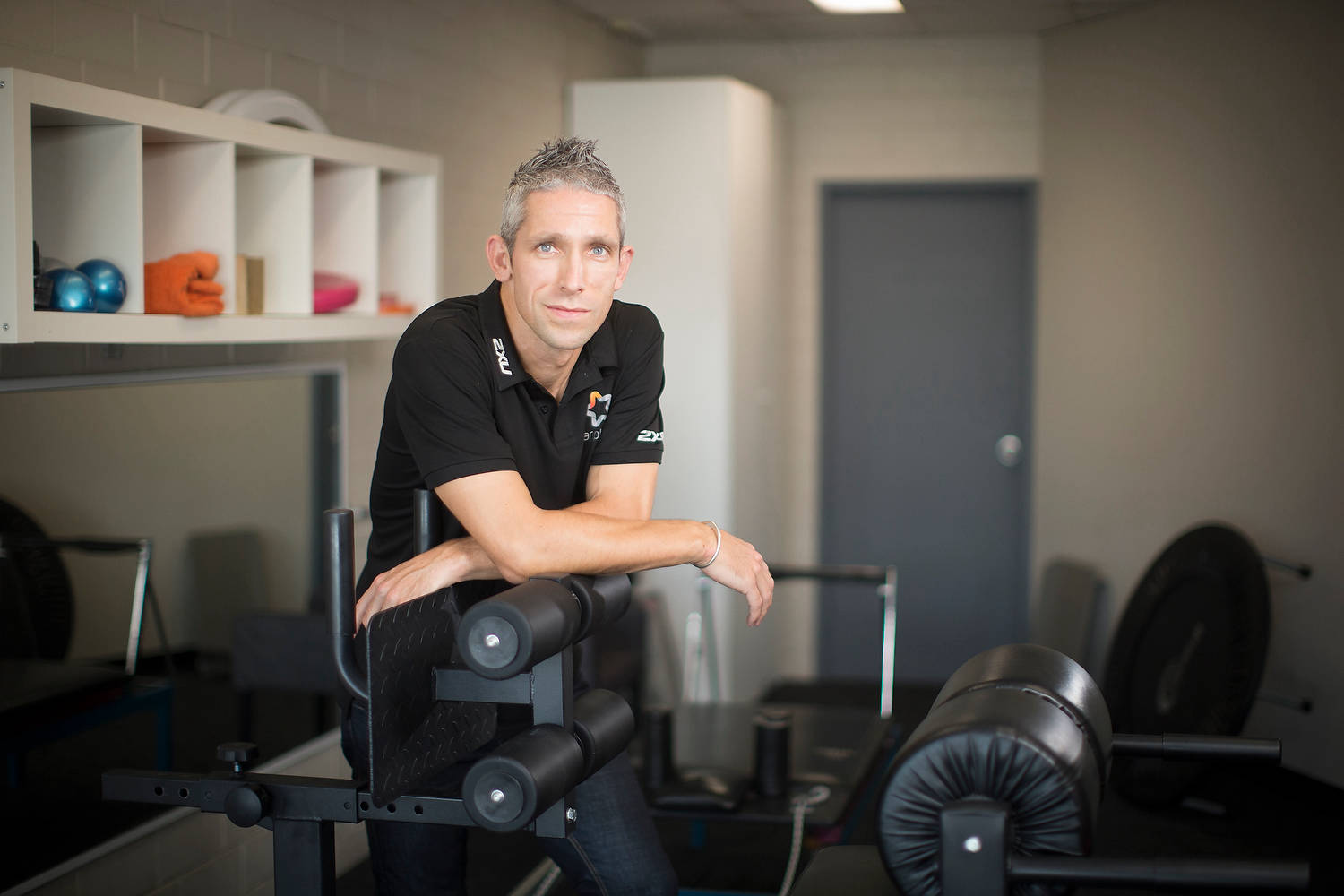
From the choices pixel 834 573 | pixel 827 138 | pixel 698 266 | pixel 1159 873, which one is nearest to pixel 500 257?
pixel 1159 873

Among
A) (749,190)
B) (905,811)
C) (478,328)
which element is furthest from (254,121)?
(749,190)

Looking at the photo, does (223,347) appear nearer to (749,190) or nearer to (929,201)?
(749,190)

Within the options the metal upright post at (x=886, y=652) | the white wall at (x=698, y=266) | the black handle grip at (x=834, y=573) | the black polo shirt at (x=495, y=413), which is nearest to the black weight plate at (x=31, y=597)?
the black polo shirt at (x=495, y=413)

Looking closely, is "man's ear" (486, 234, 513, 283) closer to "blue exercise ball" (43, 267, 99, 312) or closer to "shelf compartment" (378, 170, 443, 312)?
"blue exercise ball" (43, 267, 99, 312)

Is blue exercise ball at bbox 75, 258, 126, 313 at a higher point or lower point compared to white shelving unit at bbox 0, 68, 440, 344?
lower

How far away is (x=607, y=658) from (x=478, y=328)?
2.53 metres

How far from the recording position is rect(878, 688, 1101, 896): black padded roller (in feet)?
4.70

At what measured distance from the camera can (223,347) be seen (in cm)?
300

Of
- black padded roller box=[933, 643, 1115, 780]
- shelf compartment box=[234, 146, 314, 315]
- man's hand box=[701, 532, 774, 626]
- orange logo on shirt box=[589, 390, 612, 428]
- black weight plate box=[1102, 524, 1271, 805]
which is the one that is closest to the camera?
black padded roller box=[933, 643, 1115, 780]

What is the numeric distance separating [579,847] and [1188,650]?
283 cm

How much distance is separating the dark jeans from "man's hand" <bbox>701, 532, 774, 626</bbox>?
376 millimetres

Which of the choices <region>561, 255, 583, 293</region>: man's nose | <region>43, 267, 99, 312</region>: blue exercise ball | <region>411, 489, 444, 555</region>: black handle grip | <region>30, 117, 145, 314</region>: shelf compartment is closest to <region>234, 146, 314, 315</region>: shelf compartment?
<region>30, 117, 145, 314</region>: shelf compartment

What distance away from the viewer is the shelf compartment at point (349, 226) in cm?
310

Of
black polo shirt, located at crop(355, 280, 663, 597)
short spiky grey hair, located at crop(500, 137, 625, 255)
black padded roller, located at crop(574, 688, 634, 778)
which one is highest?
short spiky grey hair, located at crop(500, 137, 625, 255)
